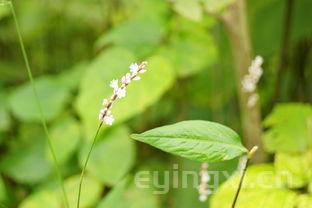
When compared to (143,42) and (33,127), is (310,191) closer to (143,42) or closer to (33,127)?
(143,42)

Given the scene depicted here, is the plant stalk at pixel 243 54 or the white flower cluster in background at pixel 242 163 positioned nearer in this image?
the white flower cluster in background at pixel 242 163

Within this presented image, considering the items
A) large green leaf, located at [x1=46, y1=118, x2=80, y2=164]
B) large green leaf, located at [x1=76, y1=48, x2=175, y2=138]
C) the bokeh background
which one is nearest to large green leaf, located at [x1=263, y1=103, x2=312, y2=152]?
the bokeh background

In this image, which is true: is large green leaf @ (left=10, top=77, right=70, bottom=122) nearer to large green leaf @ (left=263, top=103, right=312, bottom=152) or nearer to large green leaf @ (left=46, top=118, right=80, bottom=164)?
large green leaf @ (left=46, top=118, right=80, bottom=164)

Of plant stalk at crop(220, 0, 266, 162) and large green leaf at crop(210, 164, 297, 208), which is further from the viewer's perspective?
plant stalk at crop(220, 0, 266, 162)

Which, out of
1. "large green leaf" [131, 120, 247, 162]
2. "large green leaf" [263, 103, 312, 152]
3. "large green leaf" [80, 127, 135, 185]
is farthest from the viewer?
"large green leaf" [80, 127, 135, 185]

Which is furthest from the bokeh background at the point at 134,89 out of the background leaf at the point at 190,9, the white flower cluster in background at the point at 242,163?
the white flower cluster in background at the point at 242,163

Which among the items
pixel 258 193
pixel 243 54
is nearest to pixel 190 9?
pixel 243 54

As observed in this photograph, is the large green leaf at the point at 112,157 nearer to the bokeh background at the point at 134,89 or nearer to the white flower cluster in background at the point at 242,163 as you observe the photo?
the bokeh background at the point at 134,89
